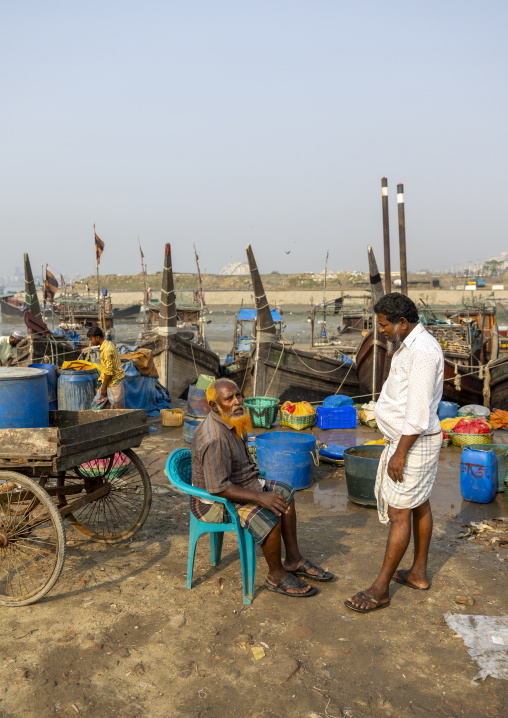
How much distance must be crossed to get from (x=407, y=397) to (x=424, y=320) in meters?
14.8

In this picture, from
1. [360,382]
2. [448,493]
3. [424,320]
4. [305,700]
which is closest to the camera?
[305,700]

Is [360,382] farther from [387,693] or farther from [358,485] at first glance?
[387,693]

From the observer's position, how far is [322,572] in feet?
12.5

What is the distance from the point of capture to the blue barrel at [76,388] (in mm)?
8883

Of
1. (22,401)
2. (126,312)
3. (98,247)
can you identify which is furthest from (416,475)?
(126,312)

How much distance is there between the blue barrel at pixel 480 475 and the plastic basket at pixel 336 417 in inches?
141

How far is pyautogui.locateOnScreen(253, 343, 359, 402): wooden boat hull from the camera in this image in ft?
40.7

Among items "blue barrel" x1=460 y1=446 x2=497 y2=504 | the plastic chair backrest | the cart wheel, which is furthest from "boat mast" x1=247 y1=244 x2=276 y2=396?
the cart wheel

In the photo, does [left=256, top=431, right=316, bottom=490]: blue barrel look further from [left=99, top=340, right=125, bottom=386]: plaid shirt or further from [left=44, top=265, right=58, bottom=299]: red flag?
[left=44, top=265, right=58, bottom=299]: red flag

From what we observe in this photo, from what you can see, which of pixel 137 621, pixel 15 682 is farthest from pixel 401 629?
pixel 15 682

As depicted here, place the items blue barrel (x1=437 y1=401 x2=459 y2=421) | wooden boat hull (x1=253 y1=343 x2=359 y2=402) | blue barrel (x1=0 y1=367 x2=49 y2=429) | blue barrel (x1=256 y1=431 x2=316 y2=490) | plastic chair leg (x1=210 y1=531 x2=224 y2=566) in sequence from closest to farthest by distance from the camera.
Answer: plastic chair leg (x1=210 y1=531 x2=224 y2=566) → blue barrel (x1=0 y1=367 x2=49 y2=429) → blue barrel (x1=256 y1=431 x2=316 y2=490) → blue barrel (x1=437 y1=401 x2=459 y2=421) → wooden boat hull (x1=253 y1=343 x2=359 y2=402)

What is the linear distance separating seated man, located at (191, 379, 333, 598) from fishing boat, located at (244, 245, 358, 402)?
26.1 feet

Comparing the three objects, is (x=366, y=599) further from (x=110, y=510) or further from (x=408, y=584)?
(x=110, y=510)

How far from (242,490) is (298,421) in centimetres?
578
